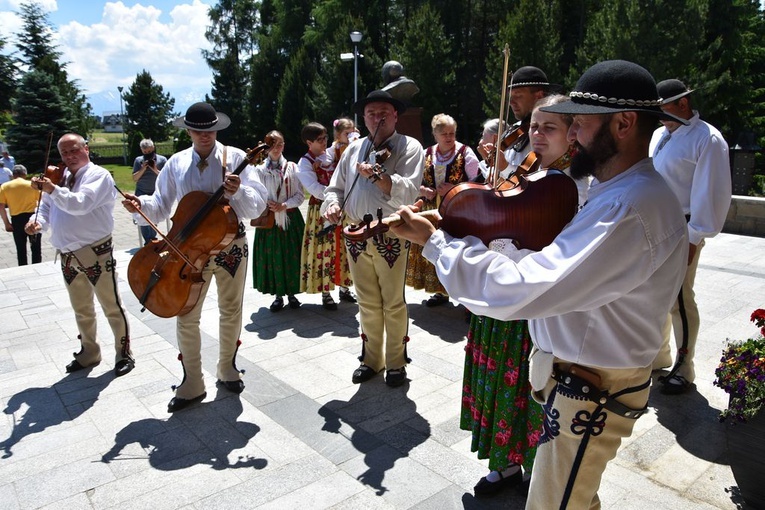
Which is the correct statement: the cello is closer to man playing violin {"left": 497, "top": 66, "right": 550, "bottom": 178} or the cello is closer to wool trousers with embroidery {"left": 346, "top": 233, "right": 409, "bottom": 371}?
wool trousers with embroidery {"left": 346, "top": 233, "right": 409, "bottom": 371}

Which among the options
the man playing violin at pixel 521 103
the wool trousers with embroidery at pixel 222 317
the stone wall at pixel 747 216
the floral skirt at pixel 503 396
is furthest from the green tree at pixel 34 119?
the floral skirt at pixel 503 396

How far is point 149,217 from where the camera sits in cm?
413

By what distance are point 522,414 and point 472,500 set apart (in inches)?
22.2

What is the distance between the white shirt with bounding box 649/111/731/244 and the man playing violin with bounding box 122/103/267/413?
9.76ft

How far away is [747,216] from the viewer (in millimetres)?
9609

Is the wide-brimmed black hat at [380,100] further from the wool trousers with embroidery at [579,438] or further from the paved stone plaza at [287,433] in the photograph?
the wool trousers with embroidery at [579,438]

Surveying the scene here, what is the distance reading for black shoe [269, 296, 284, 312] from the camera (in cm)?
624

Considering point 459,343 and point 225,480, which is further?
point 459,343

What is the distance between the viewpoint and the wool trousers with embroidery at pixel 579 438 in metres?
1.82

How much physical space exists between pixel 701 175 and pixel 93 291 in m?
4.78

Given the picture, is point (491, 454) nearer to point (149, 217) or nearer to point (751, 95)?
point (149, 217)

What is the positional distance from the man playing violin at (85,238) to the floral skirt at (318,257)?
2002mm

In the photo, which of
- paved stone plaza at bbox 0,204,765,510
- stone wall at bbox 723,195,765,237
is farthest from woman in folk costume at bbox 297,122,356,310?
stone wall at bbox 723,195,765,237

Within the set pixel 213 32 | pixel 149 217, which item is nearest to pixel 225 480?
pixel 149 217
